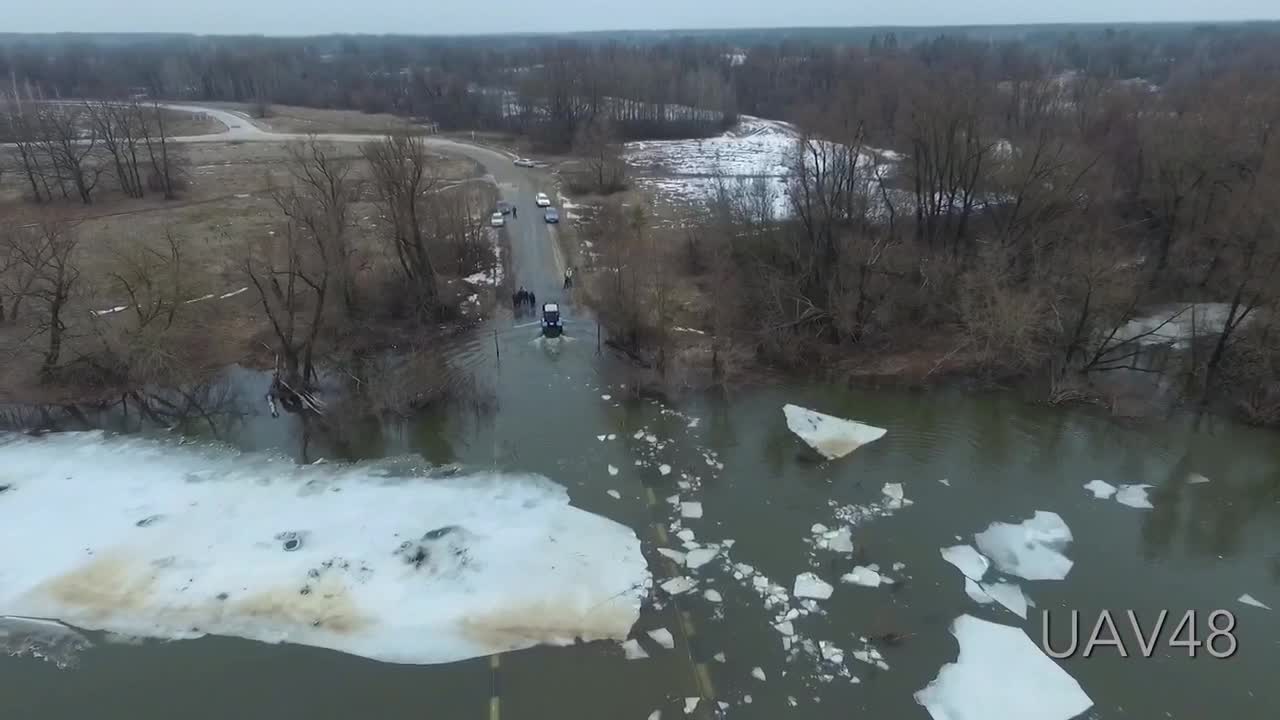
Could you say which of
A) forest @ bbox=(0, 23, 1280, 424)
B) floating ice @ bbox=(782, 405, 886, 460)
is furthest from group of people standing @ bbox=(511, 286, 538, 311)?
floating ice @ bbox=(782, 405, 886, 460)

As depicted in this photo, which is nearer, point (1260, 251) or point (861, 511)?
point (861, 511)

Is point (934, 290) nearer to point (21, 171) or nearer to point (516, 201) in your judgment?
point (516, 201)

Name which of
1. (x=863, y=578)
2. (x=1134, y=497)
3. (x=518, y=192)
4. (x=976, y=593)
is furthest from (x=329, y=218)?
(x=1134, y=497)

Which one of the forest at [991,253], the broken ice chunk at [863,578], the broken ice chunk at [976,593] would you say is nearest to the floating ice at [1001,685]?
the broken ice chunk at [976,593]

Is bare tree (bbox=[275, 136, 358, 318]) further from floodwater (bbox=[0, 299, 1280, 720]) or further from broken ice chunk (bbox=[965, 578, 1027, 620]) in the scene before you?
broken ice chunk (bbox=[965, 578, 1027, 620])

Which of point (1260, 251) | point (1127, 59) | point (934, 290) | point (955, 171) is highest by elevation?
point (1127, 59)

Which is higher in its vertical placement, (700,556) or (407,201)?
(407,201)

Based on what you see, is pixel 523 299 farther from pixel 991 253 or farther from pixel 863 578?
pixel 863 578

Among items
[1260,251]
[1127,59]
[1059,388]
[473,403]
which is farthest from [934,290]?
[1127,59]
